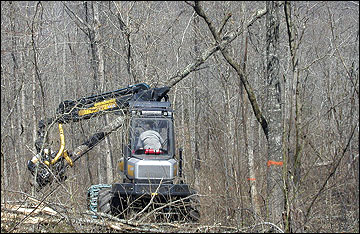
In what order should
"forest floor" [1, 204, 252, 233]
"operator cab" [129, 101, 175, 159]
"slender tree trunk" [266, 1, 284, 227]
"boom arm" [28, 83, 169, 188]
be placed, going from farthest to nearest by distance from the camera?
1. "boom arm" [28, 83, 169, 188]
2. "operator cab" [129, 101, 175, 159]
3. "slender tree trunk" [266, 1, 284, 227]
4. "forest floor" [1, 204, 252, 233]

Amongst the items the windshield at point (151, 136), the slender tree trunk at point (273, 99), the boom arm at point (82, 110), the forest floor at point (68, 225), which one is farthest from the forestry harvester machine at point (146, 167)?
the forest floor at point (68, 225)

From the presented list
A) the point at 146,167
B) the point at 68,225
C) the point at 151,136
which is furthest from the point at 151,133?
the point at 68,225

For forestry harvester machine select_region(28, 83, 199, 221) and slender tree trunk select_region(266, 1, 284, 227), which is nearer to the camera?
slender tree trunk select_region(266, 1, 284, 227)

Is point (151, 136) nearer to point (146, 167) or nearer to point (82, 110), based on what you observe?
point (146, 167)

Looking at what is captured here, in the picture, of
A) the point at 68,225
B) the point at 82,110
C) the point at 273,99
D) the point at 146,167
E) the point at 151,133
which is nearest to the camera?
the point at 68,225

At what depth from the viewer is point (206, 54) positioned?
1263 cm

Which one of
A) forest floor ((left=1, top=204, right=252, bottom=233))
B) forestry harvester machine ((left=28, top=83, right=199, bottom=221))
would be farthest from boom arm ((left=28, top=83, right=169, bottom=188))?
forest floor ((left=1, top=204, right=252, bottom=233))

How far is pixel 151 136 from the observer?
8945mm

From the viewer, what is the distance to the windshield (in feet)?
29.2

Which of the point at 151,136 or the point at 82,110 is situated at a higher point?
the point at 82,110

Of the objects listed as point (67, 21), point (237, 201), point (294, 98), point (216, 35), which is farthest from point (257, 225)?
point (67, 21)

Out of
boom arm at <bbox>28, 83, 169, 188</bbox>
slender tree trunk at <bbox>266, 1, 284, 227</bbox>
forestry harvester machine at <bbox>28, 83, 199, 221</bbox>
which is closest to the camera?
slender tree trunk at <bbox>266, 1, 284, 227</bbox>

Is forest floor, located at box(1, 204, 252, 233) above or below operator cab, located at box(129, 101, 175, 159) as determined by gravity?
below

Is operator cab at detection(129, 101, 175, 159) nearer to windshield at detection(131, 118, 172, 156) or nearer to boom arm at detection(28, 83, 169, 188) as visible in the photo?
windshield at detection(131, 118, 172, 156)
